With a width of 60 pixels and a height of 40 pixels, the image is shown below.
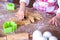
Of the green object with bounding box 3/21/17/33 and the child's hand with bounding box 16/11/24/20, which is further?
the child's hand with bounding box 16/11/24/20

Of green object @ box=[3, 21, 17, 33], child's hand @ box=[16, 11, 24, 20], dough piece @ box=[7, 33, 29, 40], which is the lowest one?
dough piece @ box=[7, 33, 29, 40]

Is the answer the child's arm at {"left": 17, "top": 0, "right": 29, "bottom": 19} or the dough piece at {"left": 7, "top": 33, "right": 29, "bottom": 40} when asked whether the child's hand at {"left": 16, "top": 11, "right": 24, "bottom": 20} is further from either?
the dough piece at {"left": 7, "top": 33, "right": 29, "bottom": 40}

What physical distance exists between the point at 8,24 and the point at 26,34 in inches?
6.3

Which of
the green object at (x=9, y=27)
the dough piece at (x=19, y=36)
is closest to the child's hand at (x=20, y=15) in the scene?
the green object at (x=9, y=27)

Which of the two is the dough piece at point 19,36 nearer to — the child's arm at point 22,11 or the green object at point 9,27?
the green object at point 9,27

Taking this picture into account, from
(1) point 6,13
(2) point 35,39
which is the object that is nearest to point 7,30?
(2) point 35,39

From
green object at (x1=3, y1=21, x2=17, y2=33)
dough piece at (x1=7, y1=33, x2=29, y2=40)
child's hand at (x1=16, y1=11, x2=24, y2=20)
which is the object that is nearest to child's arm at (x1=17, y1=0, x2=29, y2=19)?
child's hand at (x1=16, y1=11, x2=24, y2=20)

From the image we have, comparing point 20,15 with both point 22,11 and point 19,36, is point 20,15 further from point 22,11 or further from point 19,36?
point 19,36

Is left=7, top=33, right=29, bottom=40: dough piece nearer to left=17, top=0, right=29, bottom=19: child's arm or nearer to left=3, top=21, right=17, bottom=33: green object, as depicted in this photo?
left=3, top=21, right=17, bottom=33: green object

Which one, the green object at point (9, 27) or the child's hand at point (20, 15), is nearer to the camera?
the green object at point (9, 27)

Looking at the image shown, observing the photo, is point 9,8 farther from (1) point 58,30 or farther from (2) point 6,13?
(1) point 58,30

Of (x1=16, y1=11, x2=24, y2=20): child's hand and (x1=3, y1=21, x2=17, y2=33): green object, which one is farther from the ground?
(x1=16, y1=11, x2=24, y2=20): child's hand

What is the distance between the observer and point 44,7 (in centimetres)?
132

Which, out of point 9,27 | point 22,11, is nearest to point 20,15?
point 22,11
